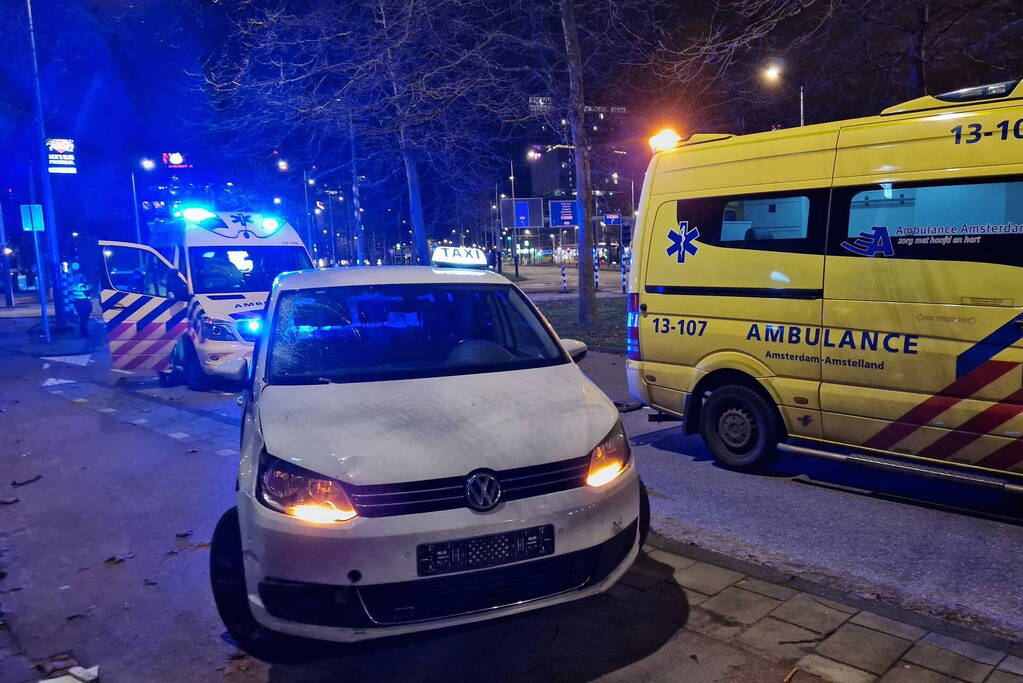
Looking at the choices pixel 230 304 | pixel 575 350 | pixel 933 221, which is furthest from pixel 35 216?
pixel 933 221

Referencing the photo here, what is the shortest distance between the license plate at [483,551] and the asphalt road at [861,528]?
195 cm

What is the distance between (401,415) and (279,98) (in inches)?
557

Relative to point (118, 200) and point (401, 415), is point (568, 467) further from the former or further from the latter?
point (118, 200)

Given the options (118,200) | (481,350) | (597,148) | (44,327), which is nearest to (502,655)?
(481,350)

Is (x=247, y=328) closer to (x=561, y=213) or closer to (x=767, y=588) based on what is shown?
(x=767, y=588)

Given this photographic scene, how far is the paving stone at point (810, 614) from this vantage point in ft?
11.8

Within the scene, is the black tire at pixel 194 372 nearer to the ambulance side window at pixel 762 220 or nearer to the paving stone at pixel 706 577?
the ambulance side window at pixel 762 220

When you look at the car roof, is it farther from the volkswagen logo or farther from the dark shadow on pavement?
the dark shadow on pavement

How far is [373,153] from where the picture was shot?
24.1 metres

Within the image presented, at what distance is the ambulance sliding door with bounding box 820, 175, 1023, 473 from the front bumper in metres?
3.14

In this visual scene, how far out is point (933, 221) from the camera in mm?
4918

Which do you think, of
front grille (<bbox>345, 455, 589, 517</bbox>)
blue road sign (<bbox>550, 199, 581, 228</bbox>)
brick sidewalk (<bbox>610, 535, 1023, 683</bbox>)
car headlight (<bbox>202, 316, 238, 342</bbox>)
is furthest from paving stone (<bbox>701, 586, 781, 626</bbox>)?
blue road sign (<bbox>550, 199, 581, 228</bbox>)

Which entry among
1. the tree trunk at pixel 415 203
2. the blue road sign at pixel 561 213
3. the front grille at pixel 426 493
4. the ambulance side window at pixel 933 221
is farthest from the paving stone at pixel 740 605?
the blue road sign at pixel 561 213

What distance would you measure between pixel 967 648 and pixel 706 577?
50.6 inches
